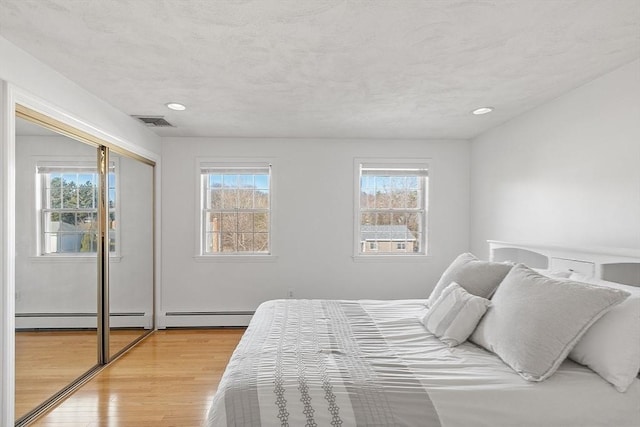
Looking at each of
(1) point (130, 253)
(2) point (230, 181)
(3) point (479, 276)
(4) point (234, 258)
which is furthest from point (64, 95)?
(3) point (479, 276)

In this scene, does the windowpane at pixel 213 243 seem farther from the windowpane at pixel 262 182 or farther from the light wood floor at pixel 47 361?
the light wood floor at pixel 47 361

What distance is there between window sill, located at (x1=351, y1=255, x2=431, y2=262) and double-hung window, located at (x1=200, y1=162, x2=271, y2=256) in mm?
1241

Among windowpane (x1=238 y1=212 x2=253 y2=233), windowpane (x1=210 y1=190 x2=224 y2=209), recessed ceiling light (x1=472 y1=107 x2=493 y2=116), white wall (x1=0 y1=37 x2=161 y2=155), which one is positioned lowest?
windowpane (x1=238 y1=212 x2=253 y2=233)

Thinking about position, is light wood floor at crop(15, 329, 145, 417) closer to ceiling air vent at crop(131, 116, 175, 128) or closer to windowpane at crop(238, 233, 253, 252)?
windowpane at crop(238, 233, 253, 252)

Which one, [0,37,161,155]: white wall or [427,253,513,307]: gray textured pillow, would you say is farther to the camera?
[427,253,513,307]: gray textured pillow

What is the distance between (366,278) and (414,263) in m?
0.68

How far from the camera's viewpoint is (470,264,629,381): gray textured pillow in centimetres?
149

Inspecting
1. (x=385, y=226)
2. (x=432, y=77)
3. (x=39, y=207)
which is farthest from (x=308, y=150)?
(x=39, y=207)

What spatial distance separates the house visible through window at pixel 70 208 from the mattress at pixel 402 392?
180 centimetres

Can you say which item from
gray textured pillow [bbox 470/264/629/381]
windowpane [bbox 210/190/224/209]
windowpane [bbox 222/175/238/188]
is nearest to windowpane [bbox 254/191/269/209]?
windowpane [bbox 222/175/238/188]

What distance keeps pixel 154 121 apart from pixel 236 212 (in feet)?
4.82

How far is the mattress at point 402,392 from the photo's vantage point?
52.2 inches

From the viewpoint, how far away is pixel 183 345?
3676 millimetres

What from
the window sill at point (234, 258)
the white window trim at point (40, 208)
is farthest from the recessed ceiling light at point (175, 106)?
the window sill at point (234, 258)
